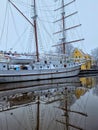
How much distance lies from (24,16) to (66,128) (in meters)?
31.5

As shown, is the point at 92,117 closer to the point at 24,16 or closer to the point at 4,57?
the point at 4,57

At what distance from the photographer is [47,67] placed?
37312 mm

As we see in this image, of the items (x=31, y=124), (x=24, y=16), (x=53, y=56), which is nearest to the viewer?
(x=31, y=124)

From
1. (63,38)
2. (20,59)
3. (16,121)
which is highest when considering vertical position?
(63,38)

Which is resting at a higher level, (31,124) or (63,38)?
(63,38)

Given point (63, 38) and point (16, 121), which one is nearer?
point (16, 121)

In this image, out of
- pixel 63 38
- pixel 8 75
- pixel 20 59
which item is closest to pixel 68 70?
pixel 63 38

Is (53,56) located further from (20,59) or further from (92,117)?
(92,117)

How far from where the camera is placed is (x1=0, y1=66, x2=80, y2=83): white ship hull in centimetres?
3091

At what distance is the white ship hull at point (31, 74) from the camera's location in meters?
30.9

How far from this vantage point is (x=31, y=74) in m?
34.0

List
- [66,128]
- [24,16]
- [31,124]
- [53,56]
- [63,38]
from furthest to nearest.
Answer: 1. [63,38]
2. [53,56]
3. [24,16]
4. [31,124]
5. [66,128]

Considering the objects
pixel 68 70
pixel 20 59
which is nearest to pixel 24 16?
pixel 20 59

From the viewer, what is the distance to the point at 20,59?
1367 inches
